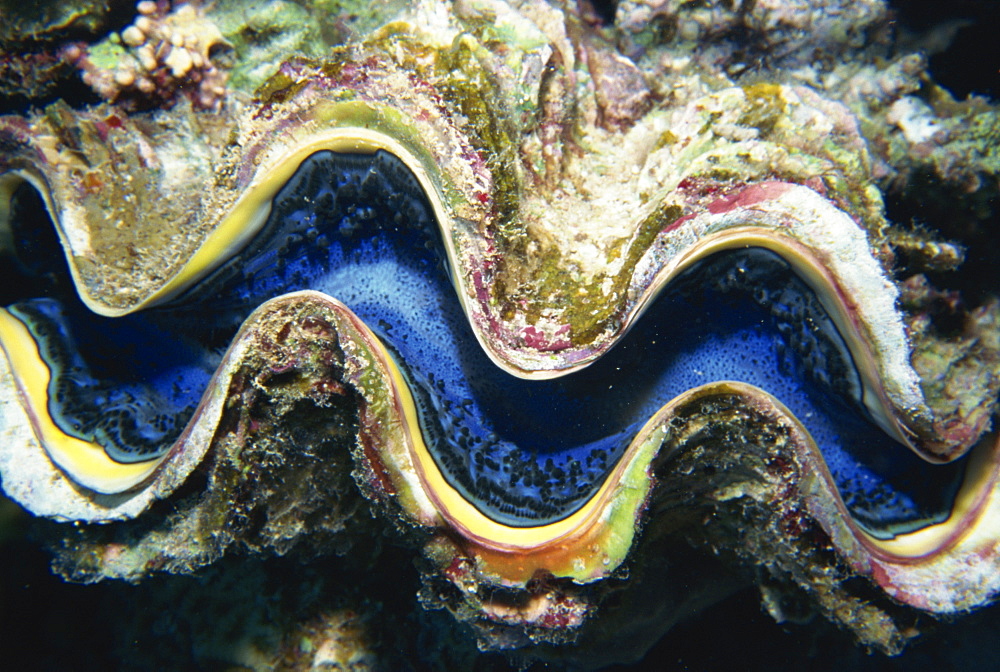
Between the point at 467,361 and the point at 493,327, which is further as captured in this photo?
the point at 467,361

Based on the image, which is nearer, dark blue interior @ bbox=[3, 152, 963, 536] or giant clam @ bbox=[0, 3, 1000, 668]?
giant clam @ bbox=[0, 3, 1000, 668]

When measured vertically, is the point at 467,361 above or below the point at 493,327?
below

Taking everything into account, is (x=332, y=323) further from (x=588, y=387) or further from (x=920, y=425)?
(x=920, y=425)

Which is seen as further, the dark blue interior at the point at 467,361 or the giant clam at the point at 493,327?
the dark blue interior at the point at 467,361

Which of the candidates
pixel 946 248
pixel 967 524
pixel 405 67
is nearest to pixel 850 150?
pixel 946 248
